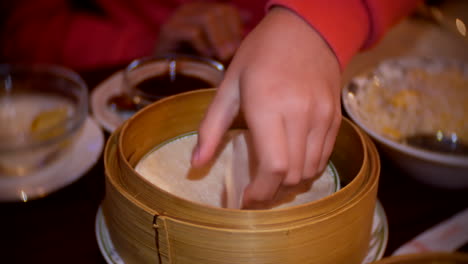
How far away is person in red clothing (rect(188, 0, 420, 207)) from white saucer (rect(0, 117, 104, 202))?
11.5 inches

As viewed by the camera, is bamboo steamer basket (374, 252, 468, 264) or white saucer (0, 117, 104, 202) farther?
white saucer (0, 117, 104, 202)

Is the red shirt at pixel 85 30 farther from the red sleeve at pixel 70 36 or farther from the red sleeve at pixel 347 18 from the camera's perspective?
the red sleeve at pixel 347 18

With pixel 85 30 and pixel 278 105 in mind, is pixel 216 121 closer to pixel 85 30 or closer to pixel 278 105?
pixel 278 105

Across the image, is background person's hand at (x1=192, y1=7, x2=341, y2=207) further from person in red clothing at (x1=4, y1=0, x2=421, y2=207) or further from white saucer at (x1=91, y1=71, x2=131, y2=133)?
white saucer at (x1=91, y1=71, x2=131, y2=133)

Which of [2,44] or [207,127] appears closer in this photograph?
[207,127]

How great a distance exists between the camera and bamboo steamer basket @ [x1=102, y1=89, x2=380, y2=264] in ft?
1.11

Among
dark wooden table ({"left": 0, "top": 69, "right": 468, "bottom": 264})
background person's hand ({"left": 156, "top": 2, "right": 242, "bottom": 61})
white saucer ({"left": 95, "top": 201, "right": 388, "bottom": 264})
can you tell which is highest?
white saucer ({"left": 95, "top": 201, "right": 388, "bottom": 264})

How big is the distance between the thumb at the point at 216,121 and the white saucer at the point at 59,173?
288mm

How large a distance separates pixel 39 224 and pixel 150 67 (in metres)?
0.42

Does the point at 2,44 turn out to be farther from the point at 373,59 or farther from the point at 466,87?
the point at 466,87

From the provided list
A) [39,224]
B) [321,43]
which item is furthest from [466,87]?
[39,224]

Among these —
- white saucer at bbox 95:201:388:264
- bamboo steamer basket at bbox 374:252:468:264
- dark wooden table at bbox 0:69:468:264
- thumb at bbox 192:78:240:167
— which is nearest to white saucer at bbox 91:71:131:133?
dark wooden table at bbox 0:69:468:264

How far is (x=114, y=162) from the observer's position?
1.43 ft

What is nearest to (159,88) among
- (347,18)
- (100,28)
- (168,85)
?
(168,85)
